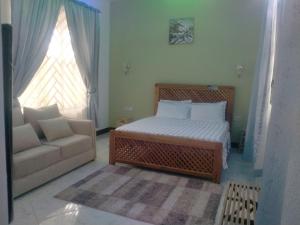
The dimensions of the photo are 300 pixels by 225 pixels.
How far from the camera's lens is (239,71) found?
15.1ft

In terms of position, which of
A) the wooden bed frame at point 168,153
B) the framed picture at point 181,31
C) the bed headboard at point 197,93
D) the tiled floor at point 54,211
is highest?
the framed picture at point 181,31

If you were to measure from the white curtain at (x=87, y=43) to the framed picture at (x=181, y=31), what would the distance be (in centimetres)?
148

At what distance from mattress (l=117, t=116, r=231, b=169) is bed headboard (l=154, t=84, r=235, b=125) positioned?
657 millimetres

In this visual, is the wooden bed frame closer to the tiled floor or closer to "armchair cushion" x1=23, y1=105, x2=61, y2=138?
the tiled floor

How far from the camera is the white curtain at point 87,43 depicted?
4285 mm

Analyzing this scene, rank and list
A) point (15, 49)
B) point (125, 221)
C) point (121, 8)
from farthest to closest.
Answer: point (121, 8), point (15, 49), point (125, 221)

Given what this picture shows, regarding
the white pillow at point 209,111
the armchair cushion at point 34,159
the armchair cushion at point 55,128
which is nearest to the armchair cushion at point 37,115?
the armchair cushion at point 55,128

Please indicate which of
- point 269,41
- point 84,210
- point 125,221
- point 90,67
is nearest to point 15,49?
point 90,67

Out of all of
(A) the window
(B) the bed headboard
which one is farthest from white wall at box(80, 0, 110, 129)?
(B) the bed headboard

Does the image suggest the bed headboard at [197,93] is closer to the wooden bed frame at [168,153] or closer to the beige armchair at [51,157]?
the wooden bed frame at [168,153]

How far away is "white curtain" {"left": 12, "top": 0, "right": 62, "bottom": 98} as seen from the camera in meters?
3.27

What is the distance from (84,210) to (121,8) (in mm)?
4323

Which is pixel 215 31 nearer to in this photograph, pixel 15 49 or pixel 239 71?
pixel 239 71

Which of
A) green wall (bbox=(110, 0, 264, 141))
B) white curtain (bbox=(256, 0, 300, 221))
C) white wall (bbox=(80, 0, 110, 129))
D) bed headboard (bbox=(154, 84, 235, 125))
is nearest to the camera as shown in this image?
white curtain (bbox=(256, 0, 300, 221))
